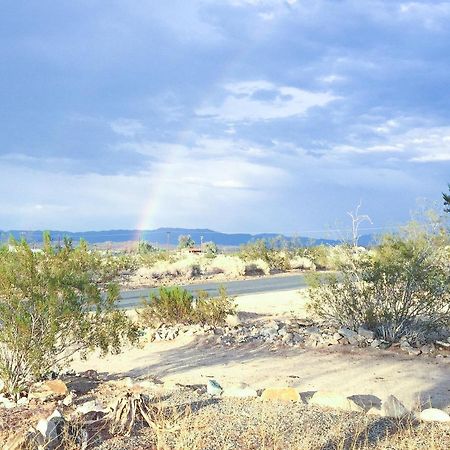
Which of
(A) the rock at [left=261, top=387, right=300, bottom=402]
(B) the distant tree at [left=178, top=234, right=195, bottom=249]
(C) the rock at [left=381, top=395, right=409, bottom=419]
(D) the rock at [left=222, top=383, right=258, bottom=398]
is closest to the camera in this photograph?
(C) the rock at [left=381, top=395, right=409, bottom=419]

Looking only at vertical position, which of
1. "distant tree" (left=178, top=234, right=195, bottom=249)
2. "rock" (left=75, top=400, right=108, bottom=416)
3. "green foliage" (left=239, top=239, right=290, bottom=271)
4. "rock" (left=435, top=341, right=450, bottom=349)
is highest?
"distant tree" (left=178, top=234, right=195, bottom=249)

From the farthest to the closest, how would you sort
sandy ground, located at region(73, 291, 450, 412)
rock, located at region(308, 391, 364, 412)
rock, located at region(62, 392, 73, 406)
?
sandy ground, located at region(73, 291, 450, 412) → rock, located at region(62, 392, 73, 406) → rock, located at region(308, 391, 364, 412)

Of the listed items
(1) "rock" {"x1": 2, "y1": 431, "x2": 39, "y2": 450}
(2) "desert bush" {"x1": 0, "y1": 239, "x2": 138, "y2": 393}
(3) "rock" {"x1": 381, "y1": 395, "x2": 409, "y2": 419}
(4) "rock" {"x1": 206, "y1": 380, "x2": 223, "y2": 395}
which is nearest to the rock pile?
(2) "desert bush" {"x1": 0, "y1": 239, "x2": 138, "y2": 393}

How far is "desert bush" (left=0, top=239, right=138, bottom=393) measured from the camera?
28.2 feet

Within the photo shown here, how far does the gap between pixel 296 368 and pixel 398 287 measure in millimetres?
3571

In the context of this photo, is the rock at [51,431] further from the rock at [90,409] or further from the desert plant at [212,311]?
the desert plant at [212,311]

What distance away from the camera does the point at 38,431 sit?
5.54 m

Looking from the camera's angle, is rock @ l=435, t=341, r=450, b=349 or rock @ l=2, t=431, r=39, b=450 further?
rock @ l=435, t=341, r=450, b=349

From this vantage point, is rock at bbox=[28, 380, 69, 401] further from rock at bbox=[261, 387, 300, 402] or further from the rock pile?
the rock pile

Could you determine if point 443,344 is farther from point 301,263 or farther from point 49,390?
point 301,263

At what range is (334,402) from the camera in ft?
23.2

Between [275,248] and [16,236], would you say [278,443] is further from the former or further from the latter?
[275,248]

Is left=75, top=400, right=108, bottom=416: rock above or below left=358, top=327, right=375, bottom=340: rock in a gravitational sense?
above

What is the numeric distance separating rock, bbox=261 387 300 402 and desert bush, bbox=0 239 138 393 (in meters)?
2.86
